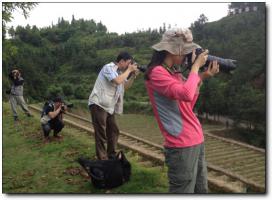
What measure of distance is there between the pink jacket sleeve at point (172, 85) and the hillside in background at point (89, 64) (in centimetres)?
72

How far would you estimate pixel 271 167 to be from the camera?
10.7ft

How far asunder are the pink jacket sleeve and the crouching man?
3.49m

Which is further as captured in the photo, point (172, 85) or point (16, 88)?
point (16, 88)

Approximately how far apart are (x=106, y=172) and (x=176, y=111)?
57.1 inches

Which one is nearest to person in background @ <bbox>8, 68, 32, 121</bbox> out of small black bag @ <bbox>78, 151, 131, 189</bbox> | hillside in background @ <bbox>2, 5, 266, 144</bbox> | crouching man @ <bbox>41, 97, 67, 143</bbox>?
hillside in background @ <bbox>2, 5, 266, 144</bbox>

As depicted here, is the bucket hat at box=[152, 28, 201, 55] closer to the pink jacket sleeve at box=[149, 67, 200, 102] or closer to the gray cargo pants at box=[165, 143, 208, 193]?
the pink jacket sleeve at box=[149, 67, 200, 102]

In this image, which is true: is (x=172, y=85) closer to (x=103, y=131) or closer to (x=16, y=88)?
(x=103, y=131)

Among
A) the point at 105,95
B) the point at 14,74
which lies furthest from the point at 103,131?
the point at 14,74

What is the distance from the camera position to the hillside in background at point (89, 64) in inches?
280

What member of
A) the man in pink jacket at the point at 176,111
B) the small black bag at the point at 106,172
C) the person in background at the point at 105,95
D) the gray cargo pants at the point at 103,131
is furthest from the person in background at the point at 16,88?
the man in pink jacket at the point at 176,111

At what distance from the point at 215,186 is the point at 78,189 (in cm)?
128

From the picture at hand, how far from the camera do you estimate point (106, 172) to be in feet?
10.7

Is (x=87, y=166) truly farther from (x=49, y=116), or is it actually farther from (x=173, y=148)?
(x=49, y=116)

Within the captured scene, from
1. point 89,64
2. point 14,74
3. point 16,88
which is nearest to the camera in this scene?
point 14,74
